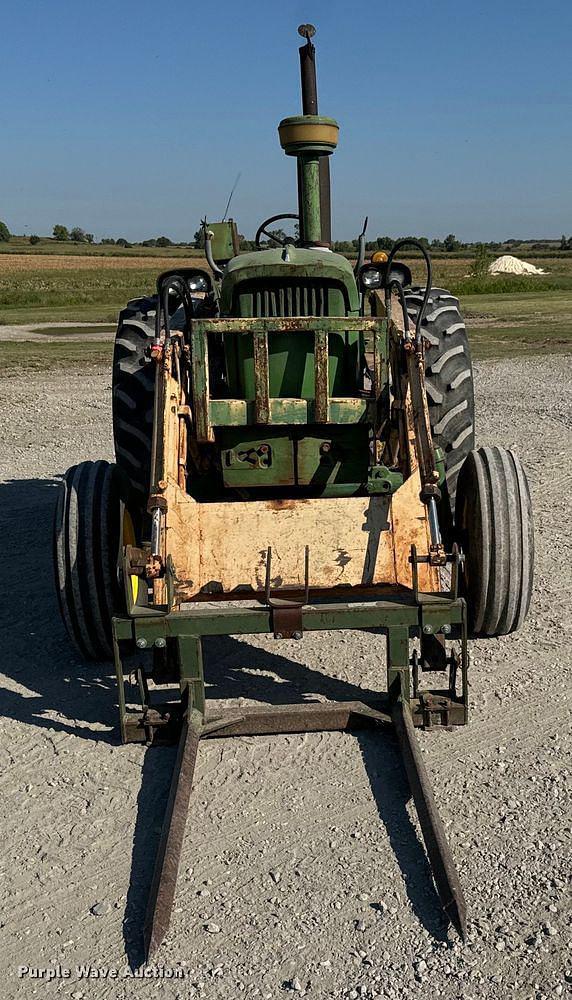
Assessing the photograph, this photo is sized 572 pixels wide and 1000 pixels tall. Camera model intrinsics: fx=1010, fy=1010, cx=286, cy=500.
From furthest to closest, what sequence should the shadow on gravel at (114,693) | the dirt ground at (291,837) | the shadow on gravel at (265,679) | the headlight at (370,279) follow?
the headlight at (370,279), the shadow on gravel at (265,679), the shadow on gravel at (114,693), the dirt ground at (291,837)

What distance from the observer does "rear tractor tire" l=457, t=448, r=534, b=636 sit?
17.3ft

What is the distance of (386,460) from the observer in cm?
599

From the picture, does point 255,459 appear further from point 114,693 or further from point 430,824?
point 430,824

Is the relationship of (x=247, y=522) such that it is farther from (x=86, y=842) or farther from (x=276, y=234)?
(x=276, y=234)

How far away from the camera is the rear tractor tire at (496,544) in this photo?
17.3ft

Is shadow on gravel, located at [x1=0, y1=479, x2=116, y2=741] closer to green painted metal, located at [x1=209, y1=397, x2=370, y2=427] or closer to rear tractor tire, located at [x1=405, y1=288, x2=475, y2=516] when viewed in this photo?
green painted metal, located at [x1=209, y1=397, x2=370, y2=427]

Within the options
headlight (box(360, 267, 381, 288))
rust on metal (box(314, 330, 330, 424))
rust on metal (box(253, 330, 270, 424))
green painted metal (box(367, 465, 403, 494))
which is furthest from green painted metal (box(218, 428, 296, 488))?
headlight (box(360, 267, 381, 288))

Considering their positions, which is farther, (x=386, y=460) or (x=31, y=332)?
(x=31, y=332)

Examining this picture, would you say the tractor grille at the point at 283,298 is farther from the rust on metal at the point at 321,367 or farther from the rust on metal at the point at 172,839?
the rust on metal at the point at 172,839

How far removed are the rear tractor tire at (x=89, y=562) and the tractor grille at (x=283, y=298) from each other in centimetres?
131

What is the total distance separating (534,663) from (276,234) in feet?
13.4

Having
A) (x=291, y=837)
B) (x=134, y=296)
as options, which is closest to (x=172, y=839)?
(x=291, y=837)

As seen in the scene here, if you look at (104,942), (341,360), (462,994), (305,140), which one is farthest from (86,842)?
(305,140)

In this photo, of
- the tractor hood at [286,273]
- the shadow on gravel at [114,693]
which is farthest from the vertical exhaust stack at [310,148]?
the shadow on gravel at [114,693]
